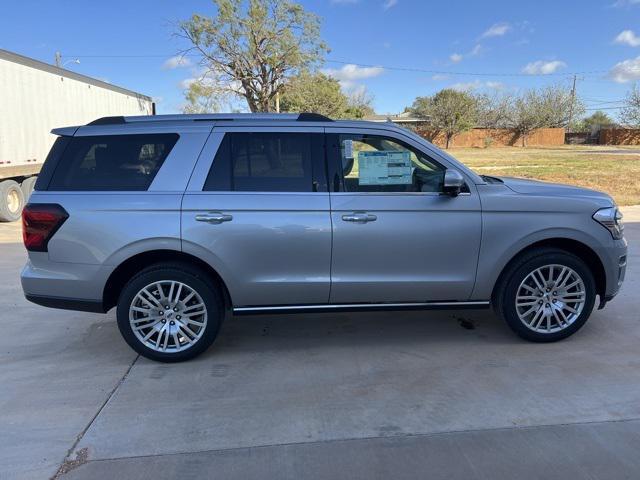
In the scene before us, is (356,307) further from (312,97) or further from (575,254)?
(312,97)

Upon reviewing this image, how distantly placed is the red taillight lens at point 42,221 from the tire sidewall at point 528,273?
11.5ft

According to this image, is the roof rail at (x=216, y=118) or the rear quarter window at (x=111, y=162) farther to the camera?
the roof rail at (x=216, y=118)

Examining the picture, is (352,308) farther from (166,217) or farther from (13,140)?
(13,140)

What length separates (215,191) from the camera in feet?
13.3

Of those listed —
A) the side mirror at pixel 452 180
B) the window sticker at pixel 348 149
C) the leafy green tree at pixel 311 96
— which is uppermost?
the leafy green tree at pixel 311 96

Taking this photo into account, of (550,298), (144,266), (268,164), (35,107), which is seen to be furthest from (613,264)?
(35,107)

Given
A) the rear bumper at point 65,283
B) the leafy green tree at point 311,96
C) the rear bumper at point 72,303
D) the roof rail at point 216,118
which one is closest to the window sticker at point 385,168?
the roof rail at point 216,118

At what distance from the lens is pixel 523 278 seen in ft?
14.1

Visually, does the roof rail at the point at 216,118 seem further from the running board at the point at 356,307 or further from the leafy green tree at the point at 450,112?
the leafy green tree at the point at 450,112

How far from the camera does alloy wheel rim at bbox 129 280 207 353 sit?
161 inches

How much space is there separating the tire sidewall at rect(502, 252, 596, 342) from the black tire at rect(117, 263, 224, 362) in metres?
2.34

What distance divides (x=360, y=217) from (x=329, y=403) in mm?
1399

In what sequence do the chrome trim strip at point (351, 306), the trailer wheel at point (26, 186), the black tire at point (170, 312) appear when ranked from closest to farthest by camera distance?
the black tire at point (170, 312)
the chrome trim strip at point (351, 306)
the trailer wheel at point (26, 186)

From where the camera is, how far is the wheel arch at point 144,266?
4.09m
